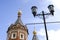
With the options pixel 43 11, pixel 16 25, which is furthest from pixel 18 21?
pixel 43 11

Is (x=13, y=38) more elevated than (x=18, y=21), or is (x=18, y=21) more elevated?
(x=18, y=21)

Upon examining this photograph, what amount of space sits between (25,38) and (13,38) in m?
2.21

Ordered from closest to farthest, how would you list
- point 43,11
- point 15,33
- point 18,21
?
point 43,11, point 15,33, point 18,21

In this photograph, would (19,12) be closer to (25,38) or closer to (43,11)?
(25,38)

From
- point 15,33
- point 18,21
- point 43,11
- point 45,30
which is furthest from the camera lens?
point 18,21

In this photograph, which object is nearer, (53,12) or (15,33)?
(53,12)

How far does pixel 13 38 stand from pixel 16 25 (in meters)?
2.53

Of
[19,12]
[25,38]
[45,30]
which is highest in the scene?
[19,12]

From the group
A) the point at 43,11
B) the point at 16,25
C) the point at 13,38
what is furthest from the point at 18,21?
the point at 43,11

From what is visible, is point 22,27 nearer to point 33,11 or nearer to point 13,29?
point 13,29

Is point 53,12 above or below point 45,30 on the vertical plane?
above

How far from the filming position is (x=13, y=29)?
31.0 metres

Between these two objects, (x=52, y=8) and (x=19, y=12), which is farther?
(x=19, y=12)

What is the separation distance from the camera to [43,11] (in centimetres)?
911
